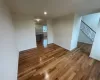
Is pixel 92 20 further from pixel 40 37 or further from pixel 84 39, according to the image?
pixel 40 37

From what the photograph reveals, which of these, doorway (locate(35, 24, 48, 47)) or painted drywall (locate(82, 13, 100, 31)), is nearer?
painted drywall (locate(82, 13, 100, 31))

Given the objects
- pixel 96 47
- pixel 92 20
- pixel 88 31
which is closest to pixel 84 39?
pixel 88 31

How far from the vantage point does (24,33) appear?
349 centimetres

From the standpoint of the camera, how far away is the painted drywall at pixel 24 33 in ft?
10.6

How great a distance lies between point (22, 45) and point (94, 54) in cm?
409

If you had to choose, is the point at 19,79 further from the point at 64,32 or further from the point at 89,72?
the point at 64,32

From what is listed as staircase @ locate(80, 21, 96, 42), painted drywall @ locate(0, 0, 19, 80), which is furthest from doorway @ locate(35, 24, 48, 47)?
staircase @ locate(80, 21, 96, 42)

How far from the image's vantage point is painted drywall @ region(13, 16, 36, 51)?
3.24 m

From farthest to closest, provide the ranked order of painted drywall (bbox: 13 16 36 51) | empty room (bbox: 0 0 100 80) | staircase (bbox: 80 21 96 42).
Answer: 1. staircase (bbox: 80 21 96 42)
2. painted drywall (bbox: 13 16 36 51)
3. empty room (bbox: 0 0 100 80)

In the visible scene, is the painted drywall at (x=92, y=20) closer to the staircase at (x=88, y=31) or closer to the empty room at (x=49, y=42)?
the empty room at (x=49, y=42)

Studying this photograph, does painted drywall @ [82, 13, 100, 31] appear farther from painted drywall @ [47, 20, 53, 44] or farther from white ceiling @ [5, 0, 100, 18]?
painted drywall @ [47, 20, 53, 44]

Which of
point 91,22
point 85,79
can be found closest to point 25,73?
point 85,79

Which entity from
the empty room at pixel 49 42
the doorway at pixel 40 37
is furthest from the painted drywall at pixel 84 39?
the doorway at pixel 40 37

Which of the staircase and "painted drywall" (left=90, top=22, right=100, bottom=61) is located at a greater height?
the staircase
